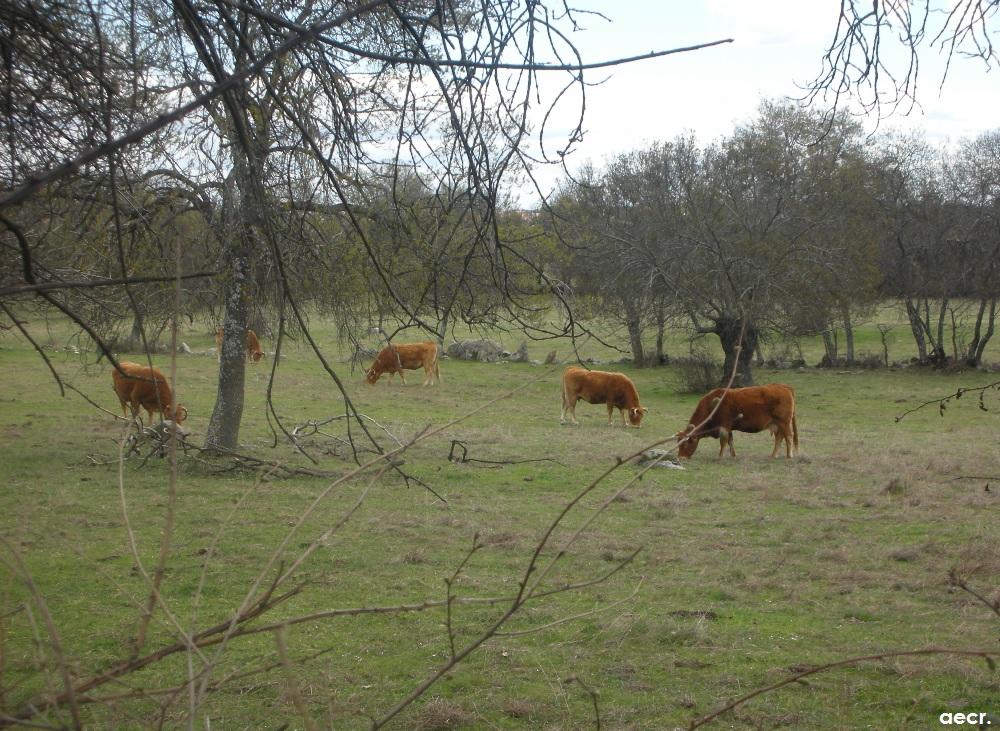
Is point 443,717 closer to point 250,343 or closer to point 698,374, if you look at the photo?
point 250,343

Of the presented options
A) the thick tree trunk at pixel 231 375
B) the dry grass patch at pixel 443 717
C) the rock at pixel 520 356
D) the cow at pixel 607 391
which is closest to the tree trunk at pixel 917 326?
the rock at pixel 520 356

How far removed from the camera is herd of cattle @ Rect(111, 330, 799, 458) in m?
12.9

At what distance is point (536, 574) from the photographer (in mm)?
7656

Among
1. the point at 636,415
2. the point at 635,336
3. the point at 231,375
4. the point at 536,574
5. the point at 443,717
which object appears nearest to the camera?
the point at 443,717

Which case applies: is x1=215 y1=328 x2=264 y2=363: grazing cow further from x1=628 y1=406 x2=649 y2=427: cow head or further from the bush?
the bush

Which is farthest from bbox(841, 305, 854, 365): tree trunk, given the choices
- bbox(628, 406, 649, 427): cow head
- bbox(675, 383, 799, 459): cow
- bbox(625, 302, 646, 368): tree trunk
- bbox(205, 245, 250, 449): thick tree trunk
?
bbox(205, 245, 250, 449): thick tree trunk

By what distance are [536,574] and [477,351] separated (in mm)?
25697

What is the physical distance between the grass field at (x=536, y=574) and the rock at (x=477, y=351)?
1610cm

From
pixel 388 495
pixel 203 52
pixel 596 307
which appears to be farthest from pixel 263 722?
pixel 596 307

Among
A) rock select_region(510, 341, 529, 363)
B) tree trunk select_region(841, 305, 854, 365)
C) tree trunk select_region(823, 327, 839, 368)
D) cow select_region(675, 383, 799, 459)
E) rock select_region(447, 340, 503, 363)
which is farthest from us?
rock select_region(447, 340, 503, 363)

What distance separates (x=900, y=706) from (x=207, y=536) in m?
6.24

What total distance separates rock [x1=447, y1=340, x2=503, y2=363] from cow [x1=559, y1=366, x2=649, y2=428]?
1289 cm

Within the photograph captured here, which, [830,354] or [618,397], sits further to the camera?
[830,354]

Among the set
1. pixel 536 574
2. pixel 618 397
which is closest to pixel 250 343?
pixel 618 397
